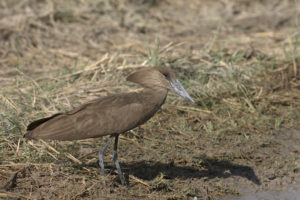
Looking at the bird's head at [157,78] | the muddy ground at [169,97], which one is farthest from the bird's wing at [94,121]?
the muddy ground at [169,97]

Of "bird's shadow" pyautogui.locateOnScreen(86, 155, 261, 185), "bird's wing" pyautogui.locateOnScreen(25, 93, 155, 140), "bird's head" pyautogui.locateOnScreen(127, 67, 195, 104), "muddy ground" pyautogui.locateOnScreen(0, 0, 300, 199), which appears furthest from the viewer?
"bird's shadow" pyautogui.locateOnScreen(86, 155, 261, 185)

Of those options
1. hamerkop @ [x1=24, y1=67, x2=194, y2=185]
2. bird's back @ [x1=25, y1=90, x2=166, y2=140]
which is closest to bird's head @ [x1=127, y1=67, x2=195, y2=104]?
hamerkop @ [x1=24, y1=67, x2=194, y2=185]

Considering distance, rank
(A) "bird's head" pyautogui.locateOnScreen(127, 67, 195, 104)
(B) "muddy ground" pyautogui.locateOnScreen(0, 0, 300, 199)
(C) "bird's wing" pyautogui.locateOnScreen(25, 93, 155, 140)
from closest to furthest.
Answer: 1. (C) "bird's wing" pyautogui.locateOnScreen(25, 93, 155, 140)
2. (A) "bird's head" pyautogui.locateOnScreen(127, 67, 195, 104)
3. (B) "muddy ground" pyautogui.locateOnScreen(0, 0, 300, 199)

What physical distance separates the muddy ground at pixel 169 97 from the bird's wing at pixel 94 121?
17.7 inches

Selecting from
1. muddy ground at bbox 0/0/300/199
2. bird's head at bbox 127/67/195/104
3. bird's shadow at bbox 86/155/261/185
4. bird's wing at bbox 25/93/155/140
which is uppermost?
bird's head at bbox 127/67/195/104

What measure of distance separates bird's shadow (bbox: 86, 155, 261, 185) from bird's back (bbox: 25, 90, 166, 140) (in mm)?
709

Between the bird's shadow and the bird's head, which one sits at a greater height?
the bird's head

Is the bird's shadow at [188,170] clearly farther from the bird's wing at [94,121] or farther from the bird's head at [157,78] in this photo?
the bird's head at [157,78]

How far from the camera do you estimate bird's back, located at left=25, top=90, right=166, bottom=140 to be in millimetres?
4496

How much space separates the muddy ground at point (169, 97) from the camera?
489 cm

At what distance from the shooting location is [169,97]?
21.9 feet

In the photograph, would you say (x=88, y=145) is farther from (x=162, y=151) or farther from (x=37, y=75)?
(x=37, y=75)

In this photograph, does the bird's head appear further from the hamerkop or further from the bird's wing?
Result: the bird's wing

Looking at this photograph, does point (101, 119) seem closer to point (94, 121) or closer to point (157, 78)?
point (94, 121)
